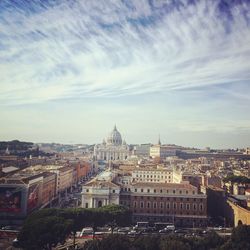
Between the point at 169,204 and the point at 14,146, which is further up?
the point at 14,146

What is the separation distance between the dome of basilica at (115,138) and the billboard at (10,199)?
10126cm

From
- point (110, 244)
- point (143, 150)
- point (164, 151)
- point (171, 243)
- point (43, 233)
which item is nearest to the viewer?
point (171, 243)

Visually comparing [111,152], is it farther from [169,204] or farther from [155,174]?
[169,204]

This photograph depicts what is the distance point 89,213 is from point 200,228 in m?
11.6

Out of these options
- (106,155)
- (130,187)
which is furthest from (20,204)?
(106,155)

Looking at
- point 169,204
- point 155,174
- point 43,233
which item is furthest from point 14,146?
point 43,233

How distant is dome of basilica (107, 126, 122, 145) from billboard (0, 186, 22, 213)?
10126cm

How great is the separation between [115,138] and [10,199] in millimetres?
104541

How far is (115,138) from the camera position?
137 meters

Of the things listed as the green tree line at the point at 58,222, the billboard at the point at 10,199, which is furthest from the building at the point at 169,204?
the billboard at the point at 10,199

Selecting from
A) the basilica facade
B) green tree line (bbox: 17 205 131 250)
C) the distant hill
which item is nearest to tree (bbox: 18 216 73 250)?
green tree line (bbox: 17 205 131 250)

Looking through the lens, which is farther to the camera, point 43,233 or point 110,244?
point 43,233

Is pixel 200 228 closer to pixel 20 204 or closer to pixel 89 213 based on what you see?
pixel 89 213

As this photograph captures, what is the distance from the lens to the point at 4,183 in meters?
33.6
